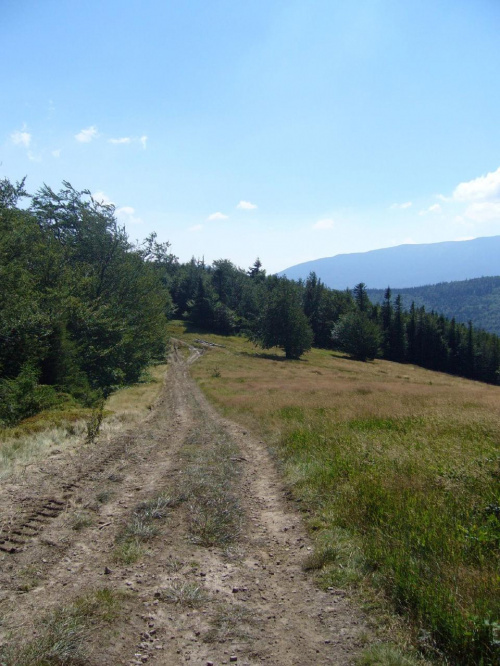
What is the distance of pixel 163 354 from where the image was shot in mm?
59219

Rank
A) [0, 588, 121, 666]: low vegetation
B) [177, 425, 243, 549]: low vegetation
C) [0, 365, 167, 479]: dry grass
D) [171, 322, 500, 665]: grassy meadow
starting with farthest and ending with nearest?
1. [0, 365, 167, 479]: dry grass
2. [177, 425, 243, 549]: low vegetation
3. [171, 322, 500, 665]: grassy meadow
4. [0, 588, 121, 666]: low vegetation

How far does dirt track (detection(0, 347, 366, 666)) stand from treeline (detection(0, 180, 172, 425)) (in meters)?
11.2

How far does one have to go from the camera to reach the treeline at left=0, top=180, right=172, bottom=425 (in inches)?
791

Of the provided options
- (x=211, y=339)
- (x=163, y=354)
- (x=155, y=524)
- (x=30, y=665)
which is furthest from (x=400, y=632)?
(x=211, y=339)

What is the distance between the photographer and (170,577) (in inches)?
→ 197

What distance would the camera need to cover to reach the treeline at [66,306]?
20.1 metres

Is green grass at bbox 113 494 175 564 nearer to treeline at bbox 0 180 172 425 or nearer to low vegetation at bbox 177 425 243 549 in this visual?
low vegetation at bbox 177 425 243 549

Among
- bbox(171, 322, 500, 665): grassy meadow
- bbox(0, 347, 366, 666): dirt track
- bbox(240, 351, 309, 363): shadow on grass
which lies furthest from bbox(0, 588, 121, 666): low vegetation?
bbox(240, 351, 309, 363): shadow on grass

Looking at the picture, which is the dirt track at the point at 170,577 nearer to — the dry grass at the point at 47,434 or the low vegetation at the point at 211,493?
the low vegetation at the point at 211,493

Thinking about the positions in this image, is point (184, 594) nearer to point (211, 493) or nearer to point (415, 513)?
point (211, 493)

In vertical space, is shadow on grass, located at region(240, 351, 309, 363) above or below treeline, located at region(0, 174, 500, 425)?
below

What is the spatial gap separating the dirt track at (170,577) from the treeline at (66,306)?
11.2 metres

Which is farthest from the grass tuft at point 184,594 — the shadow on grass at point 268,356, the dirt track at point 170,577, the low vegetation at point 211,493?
the shadow on grass at point 268,356

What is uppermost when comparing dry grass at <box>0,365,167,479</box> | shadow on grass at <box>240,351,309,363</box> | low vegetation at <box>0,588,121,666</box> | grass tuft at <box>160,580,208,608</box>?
low vegetation at <box>0,588,121,666</box>
